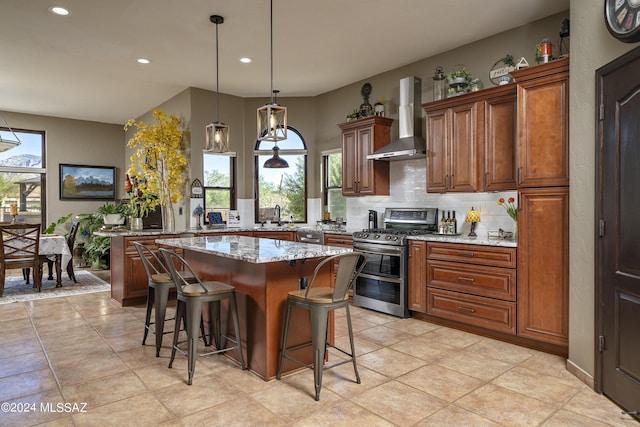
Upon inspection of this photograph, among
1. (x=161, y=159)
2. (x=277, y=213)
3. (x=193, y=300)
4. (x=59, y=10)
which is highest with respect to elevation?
(x=59, y=10)

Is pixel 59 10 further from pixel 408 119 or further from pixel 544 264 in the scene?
pixel 544 264

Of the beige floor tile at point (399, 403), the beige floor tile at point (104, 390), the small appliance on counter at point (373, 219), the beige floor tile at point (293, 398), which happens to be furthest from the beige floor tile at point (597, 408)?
the small appliance on counter at point (373, 219)

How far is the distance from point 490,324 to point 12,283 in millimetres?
7131

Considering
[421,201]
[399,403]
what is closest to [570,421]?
[399,403]

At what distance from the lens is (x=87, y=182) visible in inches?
356

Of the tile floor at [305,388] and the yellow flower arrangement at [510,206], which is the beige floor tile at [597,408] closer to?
the tile floor at [305,388]

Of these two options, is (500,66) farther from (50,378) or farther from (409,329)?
(50,378)

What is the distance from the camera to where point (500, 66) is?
437 cm

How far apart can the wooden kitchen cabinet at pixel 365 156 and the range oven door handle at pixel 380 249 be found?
84 cm

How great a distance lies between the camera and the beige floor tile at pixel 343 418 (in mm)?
2324

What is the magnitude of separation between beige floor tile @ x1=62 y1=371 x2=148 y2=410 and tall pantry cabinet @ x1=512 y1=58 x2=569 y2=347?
3.16 metres

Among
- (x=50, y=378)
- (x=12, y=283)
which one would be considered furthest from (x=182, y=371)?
(x=12, y=283)

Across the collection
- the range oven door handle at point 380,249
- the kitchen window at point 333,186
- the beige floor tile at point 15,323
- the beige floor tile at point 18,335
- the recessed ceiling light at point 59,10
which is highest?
the recessed ceiling light at point 59,10

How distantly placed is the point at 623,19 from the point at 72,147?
9.62m
